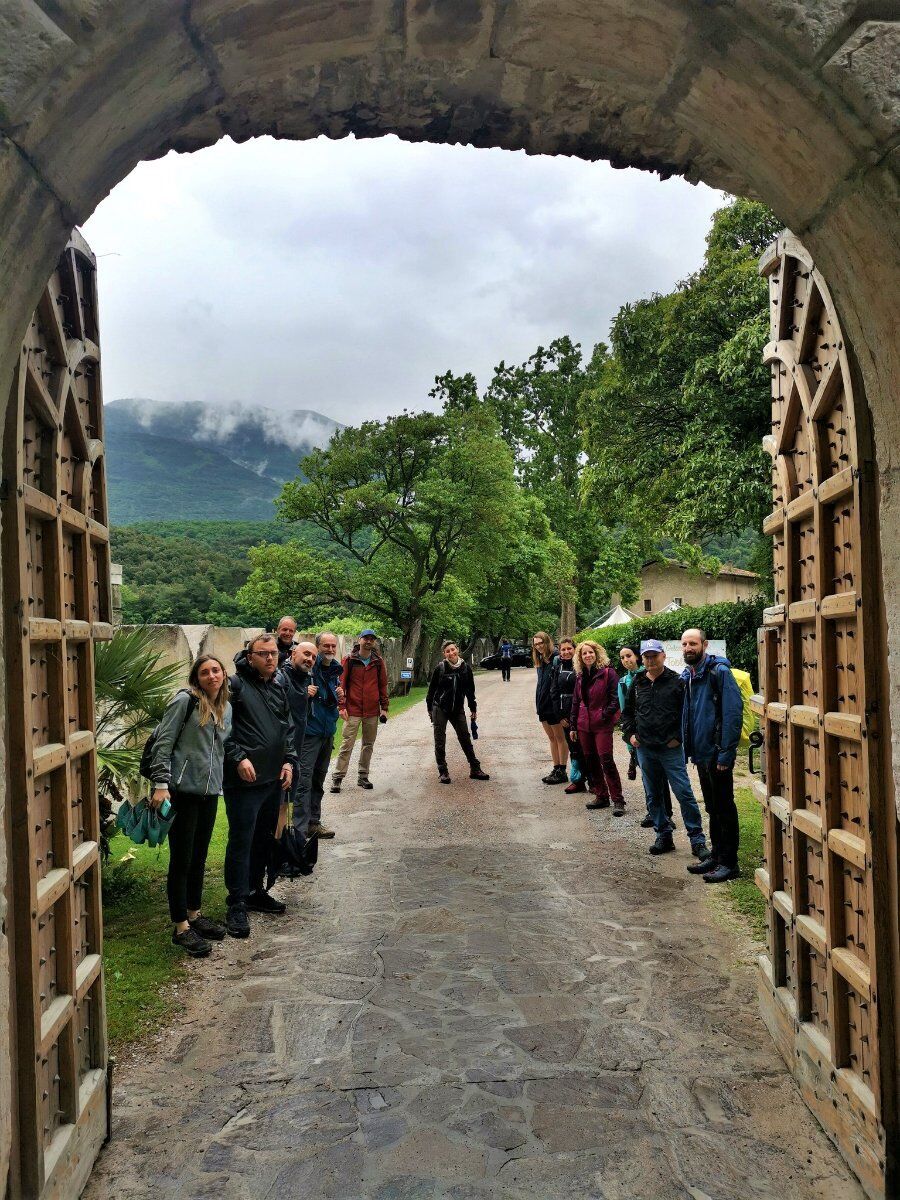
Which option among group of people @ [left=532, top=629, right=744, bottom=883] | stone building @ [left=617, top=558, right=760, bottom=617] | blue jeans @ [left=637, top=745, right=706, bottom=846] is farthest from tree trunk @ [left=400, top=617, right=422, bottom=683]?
blue jeans @ [left=637, top=745, right=706, bottom=846]

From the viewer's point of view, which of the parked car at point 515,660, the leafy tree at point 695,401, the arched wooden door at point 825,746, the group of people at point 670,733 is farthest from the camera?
the parked car at point 515,660

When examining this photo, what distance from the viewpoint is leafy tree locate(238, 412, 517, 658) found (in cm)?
3170

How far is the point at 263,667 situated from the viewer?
6379 millimetres

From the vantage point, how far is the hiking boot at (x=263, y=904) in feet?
21.6

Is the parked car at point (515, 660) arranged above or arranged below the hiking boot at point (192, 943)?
below

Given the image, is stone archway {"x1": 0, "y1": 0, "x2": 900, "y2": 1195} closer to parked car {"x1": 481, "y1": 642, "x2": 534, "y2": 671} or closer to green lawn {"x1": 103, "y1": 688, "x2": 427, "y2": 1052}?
green lawn {"x1": 103, "y1": 688, "x2": 427, "y2": 1052}

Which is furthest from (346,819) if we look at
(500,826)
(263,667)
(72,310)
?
(72,310)

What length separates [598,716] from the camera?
10.0 meters

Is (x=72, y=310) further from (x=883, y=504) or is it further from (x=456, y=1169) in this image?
(x=456, y=1169)

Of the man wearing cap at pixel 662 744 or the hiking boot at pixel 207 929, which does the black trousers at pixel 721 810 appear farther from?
the hiking boot at pixel 207 929

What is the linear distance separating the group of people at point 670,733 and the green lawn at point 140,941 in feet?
12.7

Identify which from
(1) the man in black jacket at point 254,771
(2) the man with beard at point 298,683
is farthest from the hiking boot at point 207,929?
(2) the man with beard at point 298,683

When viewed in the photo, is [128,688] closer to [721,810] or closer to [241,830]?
[241,830]

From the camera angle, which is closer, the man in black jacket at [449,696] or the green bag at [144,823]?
the green bag at [144,823]
